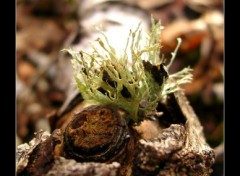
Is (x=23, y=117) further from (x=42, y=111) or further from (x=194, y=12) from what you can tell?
(x=194, y=12)

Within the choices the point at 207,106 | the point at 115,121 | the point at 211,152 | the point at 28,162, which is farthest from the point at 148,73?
the point at 207,106

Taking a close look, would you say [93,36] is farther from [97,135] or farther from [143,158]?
[143,158]

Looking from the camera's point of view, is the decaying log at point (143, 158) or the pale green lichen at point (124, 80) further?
the pale green lichen at point (124, 80)

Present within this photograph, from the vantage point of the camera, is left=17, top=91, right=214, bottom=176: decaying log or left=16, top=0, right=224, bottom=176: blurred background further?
left=16, top=0, right=224, bottom=176: blurred background

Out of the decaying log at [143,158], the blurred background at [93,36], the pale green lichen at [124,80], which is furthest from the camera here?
the blurred background at [93,36]

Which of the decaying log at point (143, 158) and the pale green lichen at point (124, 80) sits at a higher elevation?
the pale green lichen at point (124, 80)

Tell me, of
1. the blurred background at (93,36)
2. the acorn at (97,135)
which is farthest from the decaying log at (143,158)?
the blurred background at (93,36)

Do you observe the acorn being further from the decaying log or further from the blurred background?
the blurred background

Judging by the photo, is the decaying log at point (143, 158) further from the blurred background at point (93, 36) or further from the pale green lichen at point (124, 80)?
the blurred background at point (93, 36)

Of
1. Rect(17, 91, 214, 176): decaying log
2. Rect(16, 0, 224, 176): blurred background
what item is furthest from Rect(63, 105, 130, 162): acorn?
Rect(16, 0, 224, 176): blurred background

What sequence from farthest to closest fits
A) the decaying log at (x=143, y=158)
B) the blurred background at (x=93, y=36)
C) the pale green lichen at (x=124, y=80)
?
the blurred background at (x=93, y=36), the pale green lichen at (x=124, y=80), the decaying log at (x=143, y=158)
